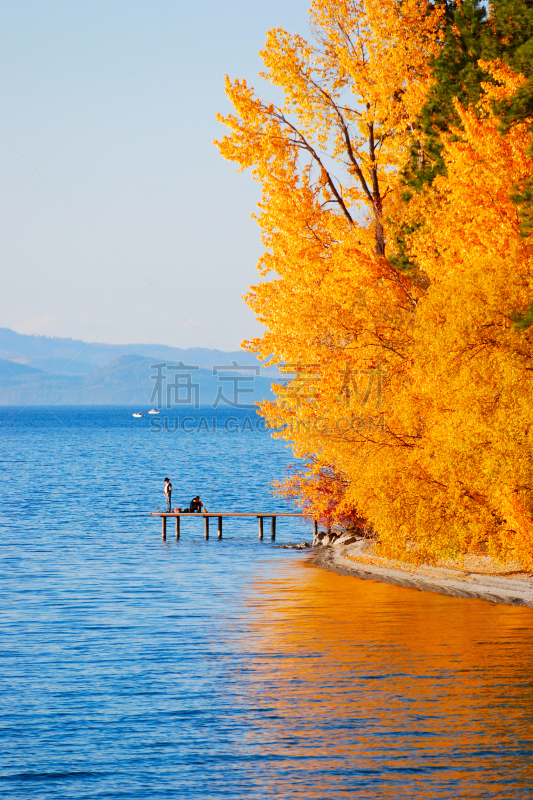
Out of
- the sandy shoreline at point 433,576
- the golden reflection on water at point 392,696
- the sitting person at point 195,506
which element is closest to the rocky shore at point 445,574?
the sandy shoreline at point 433,576

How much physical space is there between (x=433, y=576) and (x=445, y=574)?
51 cm

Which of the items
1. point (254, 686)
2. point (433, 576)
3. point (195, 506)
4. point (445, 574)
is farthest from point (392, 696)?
point (195, 506)

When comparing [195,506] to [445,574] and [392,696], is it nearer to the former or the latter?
[445,574]

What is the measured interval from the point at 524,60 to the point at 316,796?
22506 millimetres

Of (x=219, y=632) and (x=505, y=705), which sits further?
(x=219, y=632)

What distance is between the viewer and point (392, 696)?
17953 millimetres

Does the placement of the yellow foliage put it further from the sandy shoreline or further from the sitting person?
the sitting person

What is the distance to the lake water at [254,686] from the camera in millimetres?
14242

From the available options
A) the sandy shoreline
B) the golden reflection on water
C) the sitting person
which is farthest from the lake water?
the sitting person

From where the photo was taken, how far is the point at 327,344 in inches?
1181

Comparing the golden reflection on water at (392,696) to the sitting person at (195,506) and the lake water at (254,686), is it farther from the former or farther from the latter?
the sitting person at (195,506)

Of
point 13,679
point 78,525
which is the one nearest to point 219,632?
point 13,679

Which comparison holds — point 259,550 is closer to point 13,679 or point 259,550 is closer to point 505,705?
point 13,679

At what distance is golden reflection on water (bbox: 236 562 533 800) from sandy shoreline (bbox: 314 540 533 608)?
45 cm
